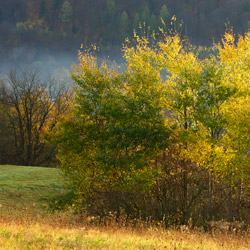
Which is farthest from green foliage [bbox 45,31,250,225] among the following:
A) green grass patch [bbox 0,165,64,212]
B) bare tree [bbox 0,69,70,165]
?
bare tree [bbox 0,69,70,165]

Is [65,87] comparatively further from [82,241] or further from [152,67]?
[82,241]

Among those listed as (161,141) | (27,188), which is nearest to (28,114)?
(27,188)

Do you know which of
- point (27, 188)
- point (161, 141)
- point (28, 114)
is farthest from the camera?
point (28, 114)

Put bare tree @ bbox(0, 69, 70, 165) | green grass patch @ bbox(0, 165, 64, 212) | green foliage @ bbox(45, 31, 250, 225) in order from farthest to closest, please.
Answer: bare tree @ bbox(0, 69, 70, 165), green grass patch @ bbox(0, 165, 64, 212), green foliage @ bbox(45, 31, 250, 225)

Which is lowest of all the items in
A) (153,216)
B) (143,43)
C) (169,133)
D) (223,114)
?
(153,216)

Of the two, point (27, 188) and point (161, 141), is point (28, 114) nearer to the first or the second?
point (27, 188)

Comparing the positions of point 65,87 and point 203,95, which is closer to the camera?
point 203,95

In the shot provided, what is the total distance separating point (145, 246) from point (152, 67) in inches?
607

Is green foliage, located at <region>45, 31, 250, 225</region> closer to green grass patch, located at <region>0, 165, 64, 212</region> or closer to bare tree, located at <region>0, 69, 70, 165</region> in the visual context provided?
green grass patch, located at <region>0, 165, 64, 212</region>

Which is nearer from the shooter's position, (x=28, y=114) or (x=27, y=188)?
(x=27, y=188)

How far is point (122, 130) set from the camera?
64.3 ft

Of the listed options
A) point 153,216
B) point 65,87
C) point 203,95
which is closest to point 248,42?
point 203,95

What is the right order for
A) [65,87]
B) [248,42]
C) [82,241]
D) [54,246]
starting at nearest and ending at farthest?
[54,246]
[82,241]
[248,42]
[65,87]

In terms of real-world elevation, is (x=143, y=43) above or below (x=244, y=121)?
above
